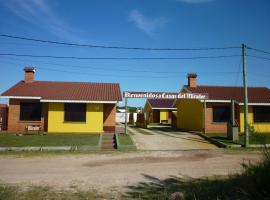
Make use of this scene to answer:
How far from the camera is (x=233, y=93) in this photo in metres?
29.7

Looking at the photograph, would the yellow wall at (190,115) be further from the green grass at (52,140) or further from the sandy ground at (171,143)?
the green grass at (52,140)

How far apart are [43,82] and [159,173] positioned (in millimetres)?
20169

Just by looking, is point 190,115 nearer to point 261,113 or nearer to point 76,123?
point 261,113

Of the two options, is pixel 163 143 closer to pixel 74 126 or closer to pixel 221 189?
pixel 74 126

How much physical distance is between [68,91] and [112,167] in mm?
14178

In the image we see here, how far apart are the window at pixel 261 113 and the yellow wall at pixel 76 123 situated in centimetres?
1351

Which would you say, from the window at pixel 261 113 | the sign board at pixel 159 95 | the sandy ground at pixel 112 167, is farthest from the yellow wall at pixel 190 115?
the sandy ground at pixel 112 167

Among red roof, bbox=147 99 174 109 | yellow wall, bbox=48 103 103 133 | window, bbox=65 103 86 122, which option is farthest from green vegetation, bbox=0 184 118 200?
red roof, bbox=147 99 174 109

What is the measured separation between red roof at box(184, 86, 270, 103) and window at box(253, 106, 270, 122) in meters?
0.70

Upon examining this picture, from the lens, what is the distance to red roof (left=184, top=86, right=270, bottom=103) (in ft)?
91.1

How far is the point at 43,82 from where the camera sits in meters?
29.5

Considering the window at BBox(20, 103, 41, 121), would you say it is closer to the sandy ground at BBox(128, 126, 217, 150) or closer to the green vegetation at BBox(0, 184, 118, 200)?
the sandy ground at BBox(128, 126, 217, 150)

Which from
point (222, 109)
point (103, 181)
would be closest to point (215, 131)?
point (222, 109)

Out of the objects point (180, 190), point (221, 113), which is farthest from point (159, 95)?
point (180, 190)
